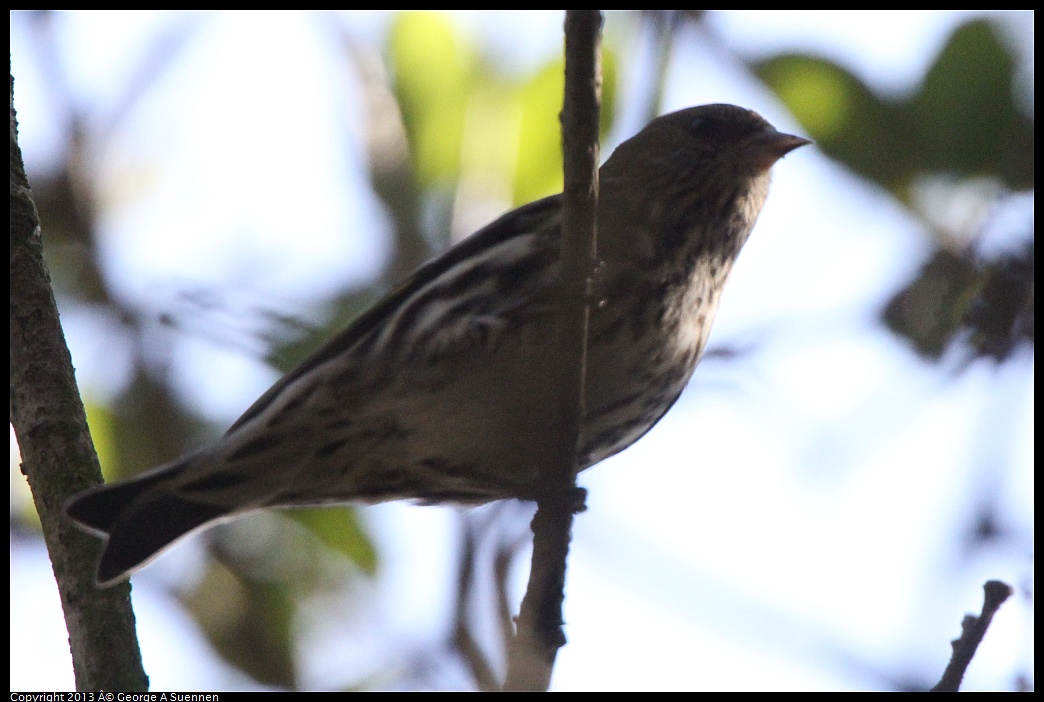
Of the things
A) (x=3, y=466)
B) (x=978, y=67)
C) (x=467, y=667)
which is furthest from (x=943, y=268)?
(x=3, y=466)

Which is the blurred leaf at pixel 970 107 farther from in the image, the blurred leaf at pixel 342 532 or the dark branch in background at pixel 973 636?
the blurred leaf at pixel 342 532

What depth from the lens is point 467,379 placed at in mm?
3820

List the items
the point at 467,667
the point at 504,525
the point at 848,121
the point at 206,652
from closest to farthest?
the point at 467,667
the point at 504,525
the point at 848,121
the point at 206,652

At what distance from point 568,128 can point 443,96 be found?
6.65 ft

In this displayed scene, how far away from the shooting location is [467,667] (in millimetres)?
2291

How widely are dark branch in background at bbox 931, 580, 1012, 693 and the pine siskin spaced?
137 centimetres

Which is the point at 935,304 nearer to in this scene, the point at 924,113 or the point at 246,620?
the point at 924,113

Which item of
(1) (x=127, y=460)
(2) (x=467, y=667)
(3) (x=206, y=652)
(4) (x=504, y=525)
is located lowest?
(3) (x=206, y=652)

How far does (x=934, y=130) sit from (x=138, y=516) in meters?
2.83

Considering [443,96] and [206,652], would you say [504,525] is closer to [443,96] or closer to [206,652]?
[206,652]

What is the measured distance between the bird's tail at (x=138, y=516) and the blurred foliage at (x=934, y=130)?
2161mm

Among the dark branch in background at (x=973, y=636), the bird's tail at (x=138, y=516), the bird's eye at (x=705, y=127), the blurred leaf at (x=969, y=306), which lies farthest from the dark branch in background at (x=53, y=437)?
the bird's eye at (x=705, y=127)

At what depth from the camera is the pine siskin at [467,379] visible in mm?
3748

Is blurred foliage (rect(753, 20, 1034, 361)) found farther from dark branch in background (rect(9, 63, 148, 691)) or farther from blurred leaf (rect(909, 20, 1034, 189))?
dark branch in background (rect(9, 63, 148, 691))
